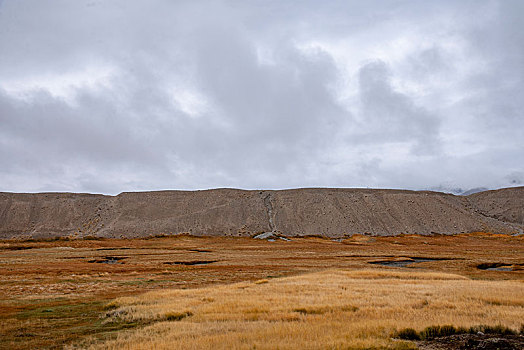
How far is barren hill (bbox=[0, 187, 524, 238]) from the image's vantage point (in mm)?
111062

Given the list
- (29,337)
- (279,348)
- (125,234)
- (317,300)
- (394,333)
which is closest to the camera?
(279,348)

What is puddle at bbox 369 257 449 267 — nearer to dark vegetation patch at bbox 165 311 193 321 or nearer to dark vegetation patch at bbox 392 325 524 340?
dark vegetation patch at bbox 165 311 193 321

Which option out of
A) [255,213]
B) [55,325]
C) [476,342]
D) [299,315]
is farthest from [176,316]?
[255,213]

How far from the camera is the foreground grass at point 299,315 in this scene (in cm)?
Answer: 1041

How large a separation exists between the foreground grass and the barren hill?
291 feet

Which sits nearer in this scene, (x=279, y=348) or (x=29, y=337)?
(x=279, y=348)

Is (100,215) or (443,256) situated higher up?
(100,215)

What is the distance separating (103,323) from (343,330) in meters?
9.46

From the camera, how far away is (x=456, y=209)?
125125mm

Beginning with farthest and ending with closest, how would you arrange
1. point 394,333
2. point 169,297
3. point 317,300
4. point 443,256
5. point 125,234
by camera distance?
point 125,234
point 443,256
point 169,297
point 317,300
point 394,333

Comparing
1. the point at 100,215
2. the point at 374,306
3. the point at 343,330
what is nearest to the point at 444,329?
the point at 343,330

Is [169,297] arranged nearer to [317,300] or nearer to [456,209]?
[317,300]

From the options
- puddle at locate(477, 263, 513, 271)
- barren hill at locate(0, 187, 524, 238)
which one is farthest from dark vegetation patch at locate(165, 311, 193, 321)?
barren hill at locate(0, 187, 524, 238)

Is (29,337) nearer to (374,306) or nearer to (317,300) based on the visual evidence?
(317,300)
